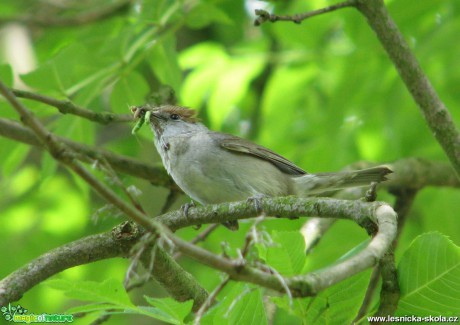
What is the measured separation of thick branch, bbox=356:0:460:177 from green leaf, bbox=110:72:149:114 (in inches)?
71.6

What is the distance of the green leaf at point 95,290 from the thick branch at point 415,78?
2687 millimetres

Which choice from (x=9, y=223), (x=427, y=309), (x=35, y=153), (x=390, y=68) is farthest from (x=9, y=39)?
(x=427, y=309)

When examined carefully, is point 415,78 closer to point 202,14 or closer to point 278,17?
point 278,17

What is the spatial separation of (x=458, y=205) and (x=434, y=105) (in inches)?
74.6

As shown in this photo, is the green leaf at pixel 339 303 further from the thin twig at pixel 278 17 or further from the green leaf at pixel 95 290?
the thin twig at pixel 278 17

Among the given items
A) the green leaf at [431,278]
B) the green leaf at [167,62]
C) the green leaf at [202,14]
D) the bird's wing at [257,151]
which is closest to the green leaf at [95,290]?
the green leaf at [431,278]

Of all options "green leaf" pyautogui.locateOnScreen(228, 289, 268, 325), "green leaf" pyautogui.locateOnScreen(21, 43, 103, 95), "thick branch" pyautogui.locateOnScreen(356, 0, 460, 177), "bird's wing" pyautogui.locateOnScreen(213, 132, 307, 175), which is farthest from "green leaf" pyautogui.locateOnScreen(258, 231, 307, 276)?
"bird's wing" pyautogui.locateOnScreen(213, 132, 307, 175)

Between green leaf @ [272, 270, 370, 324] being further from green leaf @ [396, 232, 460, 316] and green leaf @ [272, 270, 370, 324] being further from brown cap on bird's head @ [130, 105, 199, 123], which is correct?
brown cap on bird's head @ [130, 105, 199, 123]

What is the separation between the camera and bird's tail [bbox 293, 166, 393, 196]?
15.6 ft

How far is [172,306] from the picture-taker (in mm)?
2510

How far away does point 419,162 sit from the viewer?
567cm

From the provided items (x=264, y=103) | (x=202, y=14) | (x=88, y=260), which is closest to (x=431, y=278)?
(x=88, y=260)

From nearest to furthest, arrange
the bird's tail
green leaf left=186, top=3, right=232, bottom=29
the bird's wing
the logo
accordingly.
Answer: the logo → the bird's tail → green leaf left=186, top=3, right=232, bottom=29 → the bird's wing

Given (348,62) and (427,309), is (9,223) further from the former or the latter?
(427,309)
